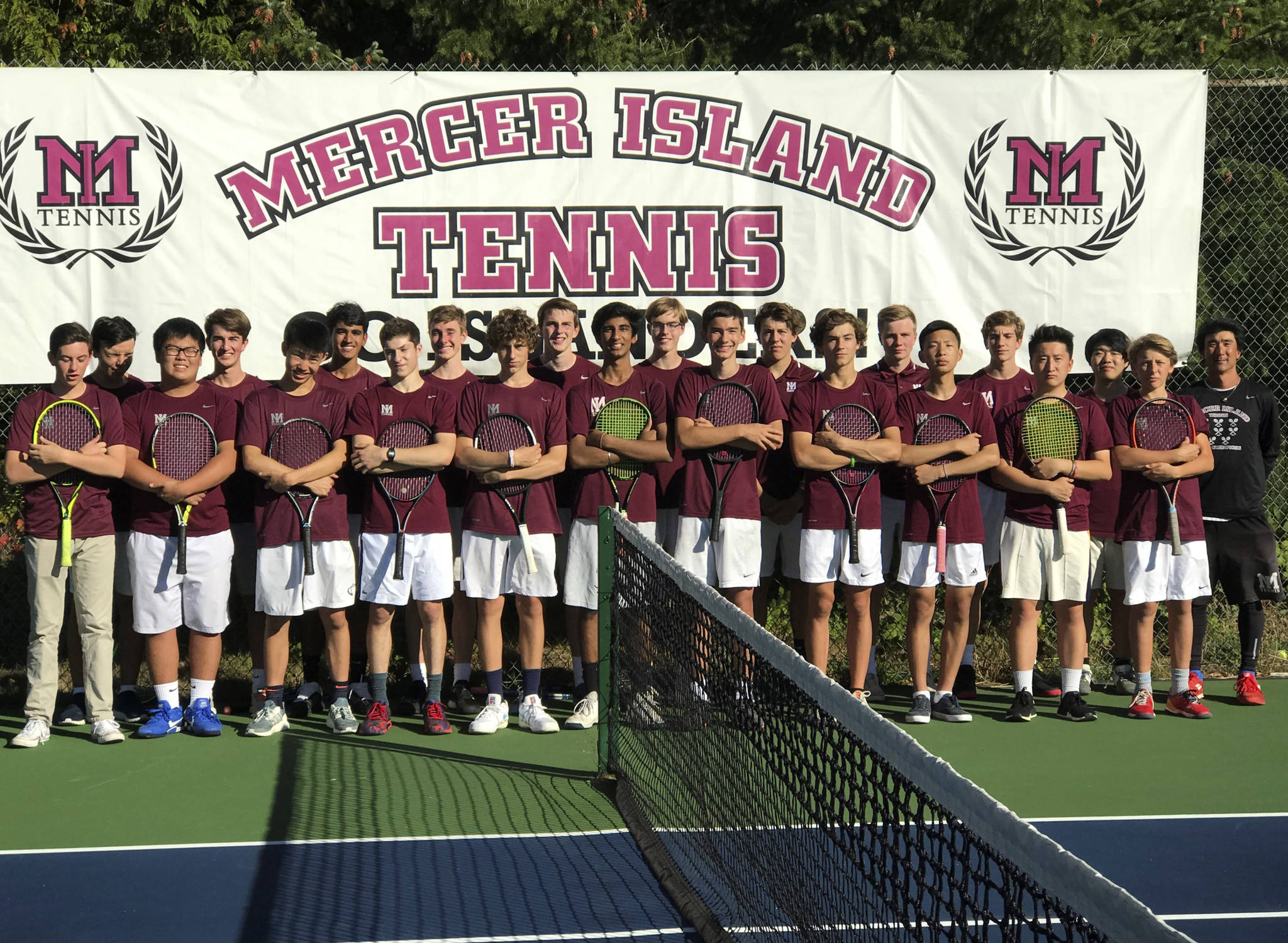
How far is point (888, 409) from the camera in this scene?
681 centimetres

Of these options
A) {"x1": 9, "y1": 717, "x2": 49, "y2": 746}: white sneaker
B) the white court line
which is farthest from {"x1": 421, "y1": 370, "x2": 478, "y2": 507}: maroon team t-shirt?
{"x1": 9, "y1": 717, "x2": 49, "y2": 746}: white sneaker

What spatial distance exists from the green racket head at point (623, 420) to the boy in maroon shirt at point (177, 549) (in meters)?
1.79

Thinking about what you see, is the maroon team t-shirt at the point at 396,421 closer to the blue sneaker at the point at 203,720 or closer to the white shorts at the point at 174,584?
the white shorts at the point at 174,584

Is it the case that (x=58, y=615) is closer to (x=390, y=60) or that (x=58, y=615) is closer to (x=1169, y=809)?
(x=1169, y=809)

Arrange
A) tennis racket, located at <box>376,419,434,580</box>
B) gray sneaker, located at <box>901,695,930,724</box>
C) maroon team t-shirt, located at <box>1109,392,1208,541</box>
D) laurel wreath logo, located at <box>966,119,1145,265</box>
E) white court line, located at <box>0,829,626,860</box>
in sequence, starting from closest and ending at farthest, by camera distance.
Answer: white court line, located at <box>0,829,626,860</box>, tennis racket, located at <box>376,419,434,580</box>, gray sneaker, located at <box>901,695,930,724</box>, maroon team t-shirt, located at <box>1109,392,1208,541</box>, laurel wreath logo, located at <box>966,119,1145,265</box>

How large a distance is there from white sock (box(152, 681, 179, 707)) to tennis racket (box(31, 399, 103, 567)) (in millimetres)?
753

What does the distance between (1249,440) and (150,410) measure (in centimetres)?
562

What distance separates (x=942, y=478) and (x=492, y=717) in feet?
8.16

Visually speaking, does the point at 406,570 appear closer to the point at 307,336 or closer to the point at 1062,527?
the point at 307,336

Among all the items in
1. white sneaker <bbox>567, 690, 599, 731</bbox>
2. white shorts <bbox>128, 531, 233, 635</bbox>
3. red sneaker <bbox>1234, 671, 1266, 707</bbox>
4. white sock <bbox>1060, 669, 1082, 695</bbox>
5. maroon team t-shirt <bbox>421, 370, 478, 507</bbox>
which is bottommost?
white sneaker <bbox>567, 690, 599, 731</bbox>

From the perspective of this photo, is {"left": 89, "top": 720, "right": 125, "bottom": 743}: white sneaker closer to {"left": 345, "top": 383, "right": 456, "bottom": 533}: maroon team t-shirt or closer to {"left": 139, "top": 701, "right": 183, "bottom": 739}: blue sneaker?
{"left": 139, "top": 701, "right": 183, "bottom": 739}: blue sneaker

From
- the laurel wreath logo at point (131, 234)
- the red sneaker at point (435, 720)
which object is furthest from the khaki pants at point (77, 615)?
the laurel wreath logo at point (131, 234)

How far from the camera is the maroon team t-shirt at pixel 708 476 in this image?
22.4 feet

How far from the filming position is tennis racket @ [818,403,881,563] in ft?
22.1
